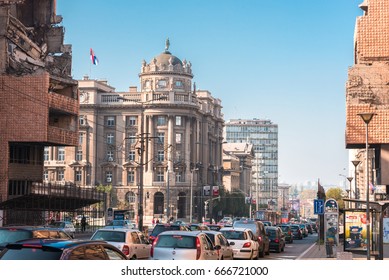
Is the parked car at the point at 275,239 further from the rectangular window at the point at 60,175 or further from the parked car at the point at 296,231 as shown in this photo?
the rectangular window at the point at 60,175

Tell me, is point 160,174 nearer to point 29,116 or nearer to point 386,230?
point 29,116

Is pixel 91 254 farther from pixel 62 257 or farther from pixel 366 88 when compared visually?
pixel 366 88

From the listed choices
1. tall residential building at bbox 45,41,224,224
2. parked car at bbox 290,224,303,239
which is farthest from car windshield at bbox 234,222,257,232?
tall residential building at bbox 45,41,224,224

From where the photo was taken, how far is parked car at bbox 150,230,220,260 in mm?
24516

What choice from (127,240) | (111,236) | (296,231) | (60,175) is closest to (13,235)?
(111,236)

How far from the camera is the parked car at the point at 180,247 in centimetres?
2452

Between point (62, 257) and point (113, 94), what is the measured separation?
494 ft

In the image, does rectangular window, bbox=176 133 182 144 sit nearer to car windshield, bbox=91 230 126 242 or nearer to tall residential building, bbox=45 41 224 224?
tall residential building, bbox=45 41 224 224

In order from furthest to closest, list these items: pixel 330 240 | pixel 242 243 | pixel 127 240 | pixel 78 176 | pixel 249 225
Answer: pixel 78 176 → pixel 249 225 → pixel 330 240 → pixel 242 243 → pixel 127 240

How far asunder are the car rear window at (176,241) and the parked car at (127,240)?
3.95 metres

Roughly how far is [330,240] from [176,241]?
19.0 metres

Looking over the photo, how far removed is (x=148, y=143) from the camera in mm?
159625
